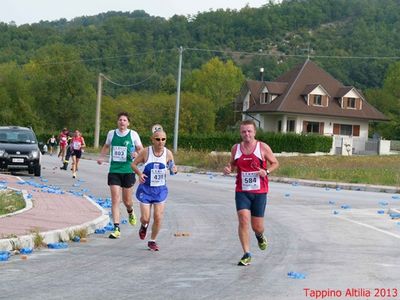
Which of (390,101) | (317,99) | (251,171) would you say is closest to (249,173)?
(251,171)

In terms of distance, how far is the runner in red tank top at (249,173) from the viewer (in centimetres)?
1032

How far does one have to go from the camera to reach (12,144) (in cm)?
2888

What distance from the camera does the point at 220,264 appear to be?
1007 cm

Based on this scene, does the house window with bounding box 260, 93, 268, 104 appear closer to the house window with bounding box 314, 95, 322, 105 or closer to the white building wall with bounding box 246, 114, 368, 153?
the white building wall with bounding box 246, 114, 368, 153

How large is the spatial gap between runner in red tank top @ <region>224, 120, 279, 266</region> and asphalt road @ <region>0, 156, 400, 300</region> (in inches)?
23.9

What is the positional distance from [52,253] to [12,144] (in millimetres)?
18753

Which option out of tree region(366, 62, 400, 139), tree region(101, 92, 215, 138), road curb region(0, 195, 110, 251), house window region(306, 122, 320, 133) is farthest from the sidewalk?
tree region(366, 62, 400, 139)

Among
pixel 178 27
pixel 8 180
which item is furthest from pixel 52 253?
pixel 178 27

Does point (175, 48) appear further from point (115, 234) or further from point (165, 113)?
point (115, 234)

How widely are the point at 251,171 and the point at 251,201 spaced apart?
443 millimetres

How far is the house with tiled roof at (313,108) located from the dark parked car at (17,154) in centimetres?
4796

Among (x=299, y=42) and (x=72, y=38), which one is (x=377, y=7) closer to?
(x=299, y=42)

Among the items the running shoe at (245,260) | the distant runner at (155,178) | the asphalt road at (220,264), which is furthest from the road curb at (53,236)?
the running shoe at (245,260)

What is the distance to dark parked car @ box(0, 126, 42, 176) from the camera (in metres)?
28.3
